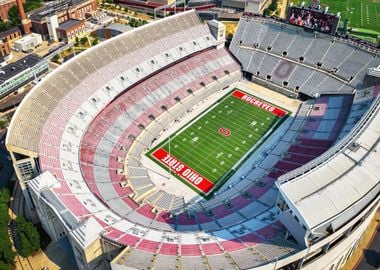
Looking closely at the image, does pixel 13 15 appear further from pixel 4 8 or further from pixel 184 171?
pixel 184 171

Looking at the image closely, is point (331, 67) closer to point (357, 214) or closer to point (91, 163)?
point (357, 214)

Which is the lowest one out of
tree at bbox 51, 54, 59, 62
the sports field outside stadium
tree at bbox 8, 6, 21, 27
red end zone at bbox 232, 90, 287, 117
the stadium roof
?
the sports field outside stadium

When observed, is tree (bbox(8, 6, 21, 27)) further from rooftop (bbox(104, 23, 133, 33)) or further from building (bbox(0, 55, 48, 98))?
Answer: rooftop (bbox(104, 23, 133, 33))

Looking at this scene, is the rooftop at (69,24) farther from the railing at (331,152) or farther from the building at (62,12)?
the railing at (331,152)

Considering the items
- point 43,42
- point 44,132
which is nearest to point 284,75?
point 44,132

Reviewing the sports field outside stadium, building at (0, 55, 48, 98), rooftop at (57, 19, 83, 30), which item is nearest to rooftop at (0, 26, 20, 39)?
rooftop at (57, 19, 83, 30)
